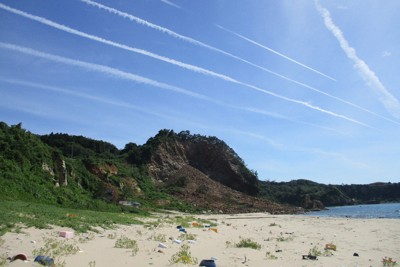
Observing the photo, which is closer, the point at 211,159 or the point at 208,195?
the point at 208,195

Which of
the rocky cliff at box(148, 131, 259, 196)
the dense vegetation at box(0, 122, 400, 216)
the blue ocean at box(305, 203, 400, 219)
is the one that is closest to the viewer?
the dense vegetation at box(0, 122, 400, 216)

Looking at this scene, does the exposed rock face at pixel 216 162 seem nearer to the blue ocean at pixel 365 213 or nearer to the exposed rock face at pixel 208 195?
the exposed rock face at pixel 208 195

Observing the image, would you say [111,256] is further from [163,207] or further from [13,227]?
[163,207]

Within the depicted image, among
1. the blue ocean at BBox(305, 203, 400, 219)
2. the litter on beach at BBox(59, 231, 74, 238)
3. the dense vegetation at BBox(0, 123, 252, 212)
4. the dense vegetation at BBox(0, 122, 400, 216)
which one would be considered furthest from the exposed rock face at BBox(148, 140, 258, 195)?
the litter on beach at BBox(59, 231, 74, 238)

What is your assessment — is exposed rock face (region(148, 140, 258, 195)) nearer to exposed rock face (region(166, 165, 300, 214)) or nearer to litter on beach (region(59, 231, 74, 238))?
exposed rock face (region(166, 165, 300, 214))

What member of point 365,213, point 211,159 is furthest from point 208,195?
point 365,213

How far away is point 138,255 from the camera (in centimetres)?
961

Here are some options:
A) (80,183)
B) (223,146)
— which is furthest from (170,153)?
(80,183)

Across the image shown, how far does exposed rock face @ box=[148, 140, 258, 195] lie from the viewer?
79.6 meters

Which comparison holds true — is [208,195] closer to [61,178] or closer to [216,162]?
[216,162]

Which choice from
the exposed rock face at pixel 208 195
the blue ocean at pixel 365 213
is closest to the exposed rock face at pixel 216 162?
the exposed rock face at pixel 208 195

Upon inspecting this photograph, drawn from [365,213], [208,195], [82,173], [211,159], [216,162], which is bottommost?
[365,213]

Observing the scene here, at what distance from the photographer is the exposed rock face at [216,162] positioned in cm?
7962

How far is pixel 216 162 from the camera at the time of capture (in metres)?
84.9
